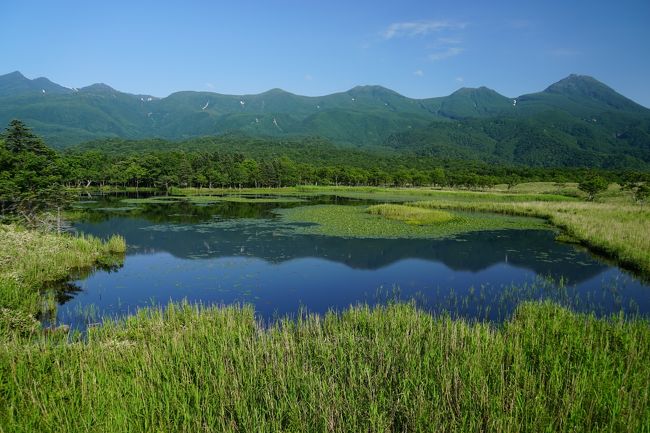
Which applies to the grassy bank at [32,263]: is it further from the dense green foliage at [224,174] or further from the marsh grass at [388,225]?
the dense green foliage at [224,174]

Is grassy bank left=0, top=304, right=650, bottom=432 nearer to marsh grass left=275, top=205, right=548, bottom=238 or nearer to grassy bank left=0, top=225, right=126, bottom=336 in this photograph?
grassy bank left=0, top=225, right=126, bottom=336

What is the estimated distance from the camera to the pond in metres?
18.8

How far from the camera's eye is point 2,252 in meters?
19.0

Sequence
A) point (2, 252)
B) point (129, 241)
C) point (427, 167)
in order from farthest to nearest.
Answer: point (427, 167) → point (129, 241) → point (2, 252)

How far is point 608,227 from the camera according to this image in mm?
36188

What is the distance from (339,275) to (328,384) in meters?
16.0

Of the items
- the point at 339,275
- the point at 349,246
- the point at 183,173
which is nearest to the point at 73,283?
the point at 339,275

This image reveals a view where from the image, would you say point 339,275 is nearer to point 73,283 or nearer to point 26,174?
point 73,283

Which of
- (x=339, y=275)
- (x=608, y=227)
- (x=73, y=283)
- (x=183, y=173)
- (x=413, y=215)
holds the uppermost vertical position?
(x=183, y=173)

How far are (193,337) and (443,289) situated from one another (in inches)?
590

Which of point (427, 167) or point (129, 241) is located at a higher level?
point (427, 167)

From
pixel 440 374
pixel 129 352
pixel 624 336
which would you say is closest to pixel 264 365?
pixel 129 352

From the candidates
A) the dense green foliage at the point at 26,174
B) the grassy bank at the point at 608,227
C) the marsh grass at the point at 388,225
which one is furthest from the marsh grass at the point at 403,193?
the dense green foliage at the point at 26,174

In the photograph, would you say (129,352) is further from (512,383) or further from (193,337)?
(512,383)
